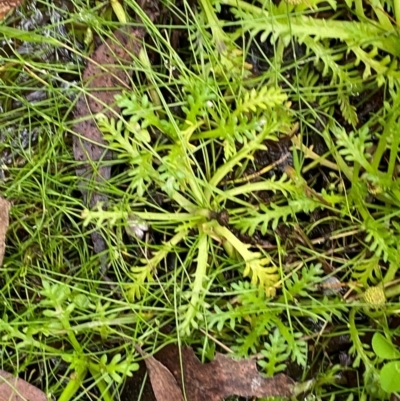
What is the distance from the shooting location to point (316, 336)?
119 cm

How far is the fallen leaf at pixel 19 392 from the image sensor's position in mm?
1199

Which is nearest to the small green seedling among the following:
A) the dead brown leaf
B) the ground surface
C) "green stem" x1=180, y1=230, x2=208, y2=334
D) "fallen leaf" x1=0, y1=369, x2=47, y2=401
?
the ground surface

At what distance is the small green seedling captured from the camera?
3.61 ft

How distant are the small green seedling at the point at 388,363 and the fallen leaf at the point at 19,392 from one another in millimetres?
636

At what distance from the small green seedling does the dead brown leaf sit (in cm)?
17

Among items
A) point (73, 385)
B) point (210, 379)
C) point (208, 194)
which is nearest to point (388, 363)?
point (210, 379)

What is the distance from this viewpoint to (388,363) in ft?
3.64

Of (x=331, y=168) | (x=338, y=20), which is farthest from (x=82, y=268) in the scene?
(x=338, y=20)

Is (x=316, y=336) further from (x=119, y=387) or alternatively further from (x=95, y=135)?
(x=95, y=135)

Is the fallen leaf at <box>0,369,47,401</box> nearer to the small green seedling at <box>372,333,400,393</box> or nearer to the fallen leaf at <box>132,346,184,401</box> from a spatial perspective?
the fallen leaf at <box>132,346,184,401</box>

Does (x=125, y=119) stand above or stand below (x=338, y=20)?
below

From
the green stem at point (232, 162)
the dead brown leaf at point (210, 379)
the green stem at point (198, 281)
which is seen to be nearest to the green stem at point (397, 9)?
the green stem at point (232, 162)

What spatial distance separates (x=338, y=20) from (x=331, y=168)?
29 centimetres

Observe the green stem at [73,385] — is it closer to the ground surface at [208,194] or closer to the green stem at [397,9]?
the ground surface at [208,194]
